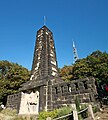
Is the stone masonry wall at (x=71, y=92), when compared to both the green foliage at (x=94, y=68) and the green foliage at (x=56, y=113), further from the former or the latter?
the green foliage at (x=94, y=68)

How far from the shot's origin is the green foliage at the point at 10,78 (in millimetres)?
17328

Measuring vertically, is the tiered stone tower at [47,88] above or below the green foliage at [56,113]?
above

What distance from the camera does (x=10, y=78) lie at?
1908cm

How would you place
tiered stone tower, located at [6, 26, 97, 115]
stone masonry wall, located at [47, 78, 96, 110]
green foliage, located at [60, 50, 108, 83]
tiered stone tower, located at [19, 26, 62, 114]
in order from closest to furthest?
stone masonry wall, located at [47, 78, 96, 110] < tiered stone tower, located at [6, 26, 97, 115] < tiered stone tower, located at [19, 26, 62, 114] < green foliage, located at [60, 50, 108, 83]

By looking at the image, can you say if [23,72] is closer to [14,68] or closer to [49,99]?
[14,68]

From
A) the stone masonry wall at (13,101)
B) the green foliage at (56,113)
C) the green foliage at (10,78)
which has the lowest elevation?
the green foliage at (56,113)

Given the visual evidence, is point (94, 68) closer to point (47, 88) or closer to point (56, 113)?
point (47, 88)

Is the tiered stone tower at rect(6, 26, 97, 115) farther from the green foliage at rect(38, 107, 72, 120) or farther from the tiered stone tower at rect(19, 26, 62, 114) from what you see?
the green foliage at rect(38, 107, 72, 120)

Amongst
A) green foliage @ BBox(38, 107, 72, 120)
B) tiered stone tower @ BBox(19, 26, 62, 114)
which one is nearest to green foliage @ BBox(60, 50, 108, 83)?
tiered stone tower @ BBox(19, 26, 62, 114)

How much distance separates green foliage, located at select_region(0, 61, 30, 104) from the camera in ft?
56.9

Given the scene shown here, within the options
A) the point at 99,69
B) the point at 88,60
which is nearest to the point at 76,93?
the point at 99,69

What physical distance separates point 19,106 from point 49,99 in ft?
9.97

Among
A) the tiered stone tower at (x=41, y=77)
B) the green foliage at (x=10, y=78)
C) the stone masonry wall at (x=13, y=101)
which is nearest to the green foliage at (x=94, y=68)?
the tiered stone tower at (x=41, y=77)

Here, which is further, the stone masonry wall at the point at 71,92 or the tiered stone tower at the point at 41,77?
the tiered stone tower at the point at 41,77
